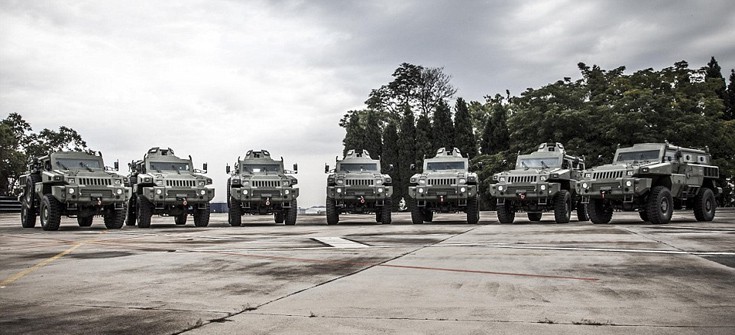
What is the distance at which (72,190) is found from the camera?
60.8ft

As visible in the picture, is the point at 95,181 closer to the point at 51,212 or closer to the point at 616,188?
the point at 51,212

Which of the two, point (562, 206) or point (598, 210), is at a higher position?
point (562, 206)

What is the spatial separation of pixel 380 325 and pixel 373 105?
174 feet

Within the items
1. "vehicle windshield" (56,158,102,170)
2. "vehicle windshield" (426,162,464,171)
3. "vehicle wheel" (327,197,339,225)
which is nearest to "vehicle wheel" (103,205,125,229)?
"vehicle windshield" (56,158,102,170)

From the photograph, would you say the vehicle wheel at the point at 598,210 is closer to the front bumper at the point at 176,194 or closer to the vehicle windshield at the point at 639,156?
the vehicle windshield at the point at 639,156

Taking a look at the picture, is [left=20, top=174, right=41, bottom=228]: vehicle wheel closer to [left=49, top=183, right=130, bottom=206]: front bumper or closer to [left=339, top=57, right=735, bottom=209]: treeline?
[left=49, top=183, right=130, bottom=206]: front bumper

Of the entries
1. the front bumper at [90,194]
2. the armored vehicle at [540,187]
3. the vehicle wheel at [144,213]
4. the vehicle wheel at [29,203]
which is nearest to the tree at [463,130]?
the armored vehicle at [540,187]

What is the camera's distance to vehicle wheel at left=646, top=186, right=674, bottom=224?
17.6 metres

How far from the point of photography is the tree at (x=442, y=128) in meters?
45.7

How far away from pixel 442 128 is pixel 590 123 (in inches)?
522

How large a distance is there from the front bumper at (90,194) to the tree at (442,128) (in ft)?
95.4

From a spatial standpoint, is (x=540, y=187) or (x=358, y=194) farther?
(x=358, y=194)

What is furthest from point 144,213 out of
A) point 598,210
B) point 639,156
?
point 639,156

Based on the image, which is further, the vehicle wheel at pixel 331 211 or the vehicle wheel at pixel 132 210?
the vehicle wheel at pixel 132 210
